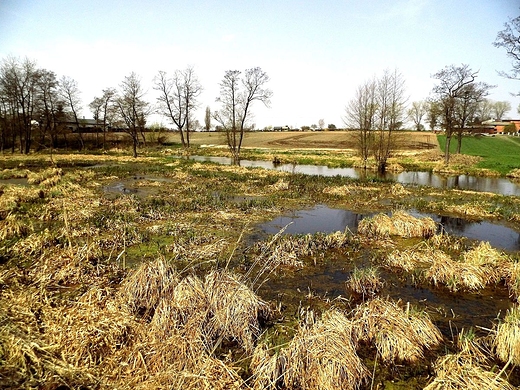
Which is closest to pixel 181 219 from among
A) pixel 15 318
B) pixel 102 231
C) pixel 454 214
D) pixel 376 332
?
pixel 102 231

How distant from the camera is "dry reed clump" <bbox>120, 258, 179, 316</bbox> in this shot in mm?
5922

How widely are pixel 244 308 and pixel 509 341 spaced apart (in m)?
4.40

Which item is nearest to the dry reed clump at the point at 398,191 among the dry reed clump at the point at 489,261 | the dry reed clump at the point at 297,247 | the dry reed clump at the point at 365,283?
the dry reed clump at the point at 297,247

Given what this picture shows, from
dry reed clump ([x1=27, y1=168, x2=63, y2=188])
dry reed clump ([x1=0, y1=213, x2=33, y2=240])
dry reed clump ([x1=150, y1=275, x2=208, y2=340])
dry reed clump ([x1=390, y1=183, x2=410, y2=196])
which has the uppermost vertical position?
dry reed clump ([x1=27, y1=168, x2=63, y2=188])

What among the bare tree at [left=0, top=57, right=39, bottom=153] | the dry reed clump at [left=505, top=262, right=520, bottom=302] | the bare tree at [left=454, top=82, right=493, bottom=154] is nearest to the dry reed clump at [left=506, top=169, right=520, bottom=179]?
the bare tree at [left=454, top=82, right=493, bottom=154]

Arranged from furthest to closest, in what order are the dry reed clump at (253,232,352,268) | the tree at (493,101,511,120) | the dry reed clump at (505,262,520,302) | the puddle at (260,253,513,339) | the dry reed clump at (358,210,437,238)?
the tree at (493,101,511,120), the dry reed clump at (358,210,437,238), the dry reed clump at (253,232,352,268), the dry reed clump at (505,262,520,302), the puddle at (260,253,513,339)

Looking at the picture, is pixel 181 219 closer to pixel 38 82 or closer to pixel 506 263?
pixel 506 263

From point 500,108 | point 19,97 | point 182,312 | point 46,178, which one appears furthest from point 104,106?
point 500,108

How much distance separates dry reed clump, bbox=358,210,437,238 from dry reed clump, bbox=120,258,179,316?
7.88 metres

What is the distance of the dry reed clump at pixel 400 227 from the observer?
11.2m

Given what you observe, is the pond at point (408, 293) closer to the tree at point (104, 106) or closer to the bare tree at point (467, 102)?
the bare tree at point (467, 102)

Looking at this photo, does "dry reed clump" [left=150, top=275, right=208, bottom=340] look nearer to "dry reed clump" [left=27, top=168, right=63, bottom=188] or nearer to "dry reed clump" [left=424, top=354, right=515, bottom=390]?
"dry reed clump" [left=424, top=354, right=515, bottom=390]

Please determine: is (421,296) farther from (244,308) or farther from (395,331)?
(244,308)

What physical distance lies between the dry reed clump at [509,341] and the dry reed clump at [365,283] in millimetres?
2421
